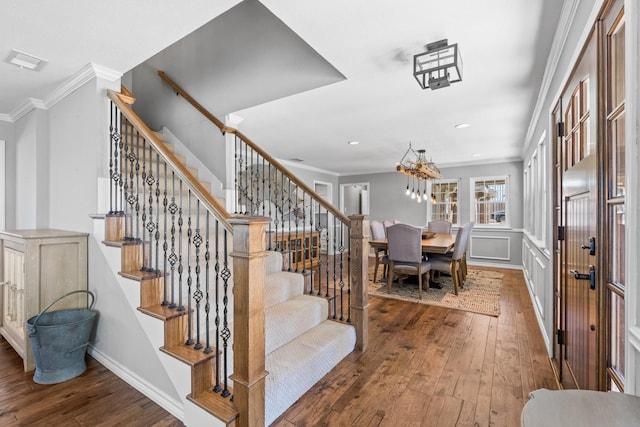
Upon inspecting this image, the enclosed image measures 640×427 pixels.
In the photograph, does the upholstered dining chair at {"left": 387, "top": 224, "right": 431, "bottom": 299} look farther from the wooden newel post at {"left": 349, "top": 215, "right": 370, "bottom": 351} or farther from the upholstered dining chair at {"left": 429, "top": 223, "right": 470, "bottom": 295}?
the wooden newel post at {"left": 349, "top": 215, "right": 370, "bottom": 351}

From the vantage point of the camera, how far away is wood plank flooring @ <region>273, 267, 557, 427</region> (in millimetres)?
1778

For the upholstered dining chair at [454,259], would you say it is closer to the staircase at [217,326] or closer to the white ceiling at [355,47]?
the white ceiling at [355,47]

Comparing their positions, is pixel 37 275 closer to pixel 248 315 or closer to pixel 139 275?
pixel 139 275

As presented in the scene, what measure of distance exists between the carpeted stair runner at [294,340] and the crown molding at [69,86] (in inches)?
82.0

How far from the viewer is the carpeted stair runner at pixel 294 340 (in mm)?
1825

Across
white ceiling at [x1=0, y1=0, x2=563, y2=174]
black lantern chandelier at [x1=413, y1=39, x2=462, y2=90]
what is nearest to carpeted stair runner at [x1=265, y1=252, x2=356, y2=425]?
white ceiling at [x1=0, y1=0, x2=563, y2=174]

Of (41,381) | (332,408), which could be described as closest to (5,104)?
(41,381)

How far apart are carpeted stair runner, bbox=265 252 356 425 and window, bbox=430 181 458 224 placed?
214 inches

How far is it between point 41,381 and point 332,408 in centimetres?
206

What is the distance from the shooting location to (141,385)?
2004 mm

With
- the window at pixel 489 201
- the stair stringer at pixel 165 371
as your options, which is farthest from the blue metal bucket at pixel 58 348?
the window at pixel 489 201

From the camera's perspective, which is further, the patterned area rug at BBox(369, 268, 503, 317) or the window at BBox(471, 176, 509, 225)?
the window at BBox(471, 176, 509, 225)

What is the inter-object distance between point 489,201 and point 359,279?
5.57 metres

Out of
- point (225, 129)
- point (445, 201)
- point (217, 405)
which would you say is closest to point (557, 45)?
point (225, 129)
